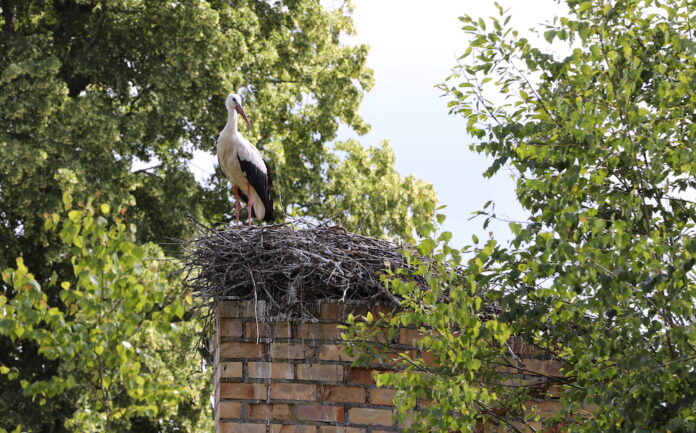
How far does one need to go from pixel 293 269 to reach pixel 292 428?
88cm

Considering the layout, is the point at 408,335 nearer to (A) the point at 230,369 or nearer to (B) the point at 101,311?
(A) the point at 230,369

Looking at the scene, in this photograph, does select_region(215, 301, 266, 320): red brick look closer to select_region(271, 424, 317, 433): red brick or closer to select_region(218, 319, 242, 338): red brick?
select_region(218, 319, 242, 338): red brick

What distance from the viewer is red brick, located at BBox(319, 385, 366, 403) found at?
19.1 ft

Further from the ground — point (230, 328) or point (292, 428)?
point (230, 328)

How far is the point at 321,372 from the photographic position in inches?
231

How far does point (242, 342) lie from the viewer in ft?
19.5

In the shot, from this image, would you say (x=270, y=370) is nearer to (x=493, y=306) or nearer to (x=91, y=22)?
(x=493, y=306)

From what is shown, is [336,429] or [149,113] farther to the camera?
[149,113]

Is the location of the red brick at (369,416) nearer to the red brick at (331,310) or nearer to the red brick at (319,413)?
the red brick at (319,413)

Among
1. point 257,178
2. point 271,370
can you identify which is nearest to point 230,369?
point 271,370

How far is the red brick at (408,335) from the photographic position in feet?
19.8

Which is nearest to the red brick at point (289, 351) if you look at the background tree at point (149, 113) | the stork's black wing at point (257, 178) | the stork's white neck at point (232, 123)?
the stork's black wing at point (257, 178)

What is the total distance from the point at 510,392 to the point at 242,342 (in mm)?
1515

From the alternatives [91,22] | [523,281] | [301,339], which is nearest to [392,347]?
[301,339]
